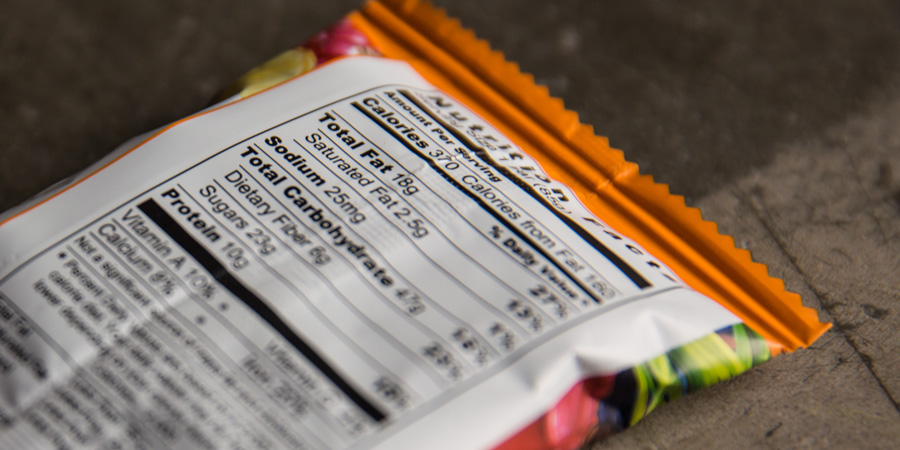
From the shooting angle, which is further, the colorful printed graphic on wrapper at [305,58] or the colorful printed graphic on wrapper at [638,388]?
the colorful printed graphic on wrapper at [305,58]

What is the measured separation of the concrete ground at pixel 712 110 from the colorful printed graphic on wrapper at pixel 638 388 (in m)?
0.04

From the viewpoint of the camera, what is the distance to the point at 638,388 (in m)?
0.39

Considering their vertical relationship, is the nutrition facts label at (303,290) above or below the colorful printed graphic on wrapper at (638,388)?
above

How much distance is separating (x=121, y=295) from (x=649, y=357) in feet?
0.96

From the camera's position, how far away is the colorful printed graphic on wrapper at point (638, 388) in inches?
14.9

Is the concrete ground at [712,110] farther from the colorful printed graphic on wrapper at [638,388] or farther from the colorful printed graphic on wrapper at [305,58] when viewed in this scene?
the colorful printed graphic on wrapper at [305,58]

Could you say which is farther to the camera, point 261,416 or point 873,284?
point 873,284

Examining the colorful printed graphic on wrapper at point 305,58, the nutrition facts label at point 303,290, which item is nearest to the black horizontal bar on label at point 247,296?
the nutrition facts label at point 303,290

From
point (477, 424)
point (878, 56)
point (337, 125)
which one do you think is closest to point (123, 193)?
point (337, 125)

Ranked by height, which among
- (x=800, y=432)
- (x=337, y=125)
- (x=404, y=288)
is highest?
(x=337, y=125)

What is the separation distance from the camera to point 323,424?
345 mm

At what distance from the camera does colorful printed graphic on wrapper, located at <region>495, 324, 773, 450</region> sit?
380 mm

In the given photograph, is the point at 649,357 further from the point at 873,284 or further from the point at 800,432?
the point at 873,284

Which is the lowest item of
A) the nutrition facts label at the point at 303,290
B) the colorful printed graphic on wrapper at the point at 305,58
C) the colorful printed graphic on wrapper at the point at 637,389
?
the colorful printed graphic on wrapper at the point at 637,389
